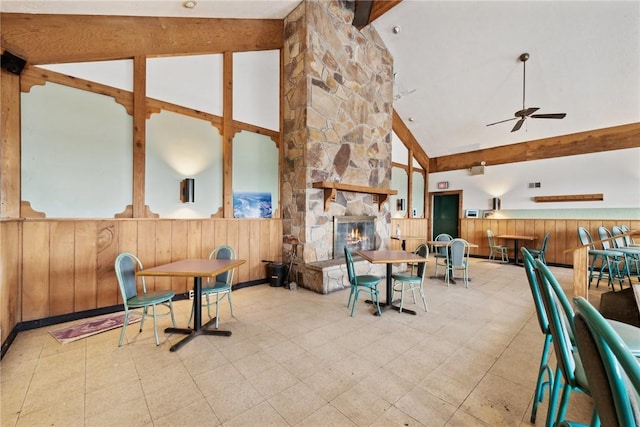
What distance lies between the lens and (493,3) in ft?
15.1

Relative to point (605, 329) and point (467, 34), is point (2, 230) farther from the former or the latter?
point (467, 34)

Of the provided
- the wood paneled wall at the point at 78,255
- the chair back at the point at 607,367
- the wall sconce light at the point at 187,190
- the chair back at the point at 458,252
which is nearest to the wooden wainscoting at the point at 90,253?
the wood paneled wall at the point at 78,255

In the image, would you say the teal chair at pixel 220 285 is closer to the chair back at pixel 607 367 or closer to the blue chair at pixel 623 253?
the chair back at pixel 607 367

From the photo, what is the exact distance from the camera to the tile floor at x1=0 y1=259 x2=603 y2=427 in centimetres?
167

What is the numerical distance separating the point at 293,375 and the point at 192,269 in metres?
1.40

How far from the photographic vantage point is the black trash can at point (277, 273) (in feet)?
14.8

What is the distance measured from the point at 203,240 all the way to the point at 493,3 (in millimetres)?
6230

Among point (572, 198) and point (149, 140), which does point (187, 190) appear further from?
point (572, 198)

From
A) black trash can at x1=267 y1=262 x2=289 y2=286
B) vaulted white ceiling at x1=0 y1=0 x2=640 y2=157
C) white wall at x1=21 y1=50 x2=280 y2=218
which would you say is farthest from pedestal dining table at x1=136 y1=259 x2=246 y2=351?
vaulted white ceiling at x1=0 y1=0 x2=640 y2=157

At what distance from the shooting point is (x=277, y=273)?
4.51m

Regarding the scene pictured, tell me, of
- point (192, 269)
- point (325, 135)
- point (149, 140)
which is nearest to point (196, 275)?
point (192, 269)

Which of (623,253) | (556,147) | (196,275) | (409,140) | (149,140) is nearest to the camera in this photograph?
(196,275)

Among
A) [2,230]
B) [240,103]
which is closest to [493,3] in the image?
[240,103]

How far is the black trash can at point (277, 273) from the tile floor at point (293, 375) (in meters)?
1.31
